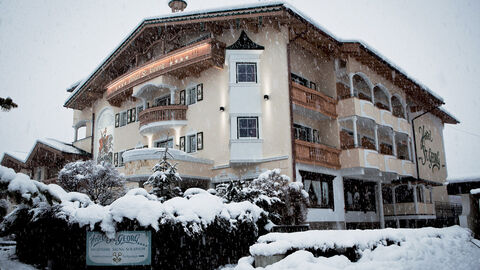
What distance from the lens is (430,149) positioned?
114ft

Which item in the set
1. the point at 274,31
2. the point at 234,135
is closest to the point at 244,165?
the point at 234,135

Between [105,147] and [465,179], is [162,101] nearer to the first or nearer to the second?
[105,147]

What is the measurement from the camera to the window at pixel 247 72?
72.1 feet

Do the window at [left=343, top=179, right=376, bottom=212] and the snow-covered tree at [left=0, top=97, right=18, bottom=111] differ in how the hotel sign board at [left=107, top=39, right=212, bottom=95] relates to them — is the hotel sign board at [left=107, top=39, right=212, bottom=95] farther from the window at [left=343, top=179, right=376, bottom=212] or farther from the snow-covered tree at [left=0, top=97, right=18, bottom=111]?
the snow-covered tree at [left=0, top=97, right=18, bottom=111]

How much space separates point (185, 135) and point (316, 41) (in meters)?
9.08

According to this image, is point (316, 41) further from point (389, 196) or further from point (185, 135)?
point (389, 196)

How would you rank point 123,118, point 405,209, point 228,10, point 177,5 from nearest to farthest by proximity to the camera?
1. point 228,10
2. point 405,209
3. point 177,5
4. point 123,118

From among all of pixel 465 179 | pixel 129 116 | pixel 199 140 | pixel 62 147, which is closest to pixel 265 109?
pixel 199 140

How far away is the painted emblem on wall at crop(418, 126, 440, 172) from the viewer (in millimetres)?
33094

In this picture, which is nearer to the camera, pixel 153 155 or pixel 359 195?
pixel 153 155

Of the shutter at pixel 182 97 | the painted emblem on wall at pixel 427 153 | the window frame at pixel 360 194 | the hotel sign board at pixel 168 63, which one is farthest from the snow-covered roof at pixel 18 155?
the painted emblem on wall at pixel 427 153

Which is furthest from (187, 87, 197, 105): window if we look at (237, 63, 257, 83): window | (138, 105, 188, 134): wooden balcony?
(237, 63, 257, 83): window

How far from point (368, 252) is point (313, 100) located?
13.4 meters

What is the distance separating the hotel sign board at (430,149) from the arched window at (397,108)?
8.09 feet
